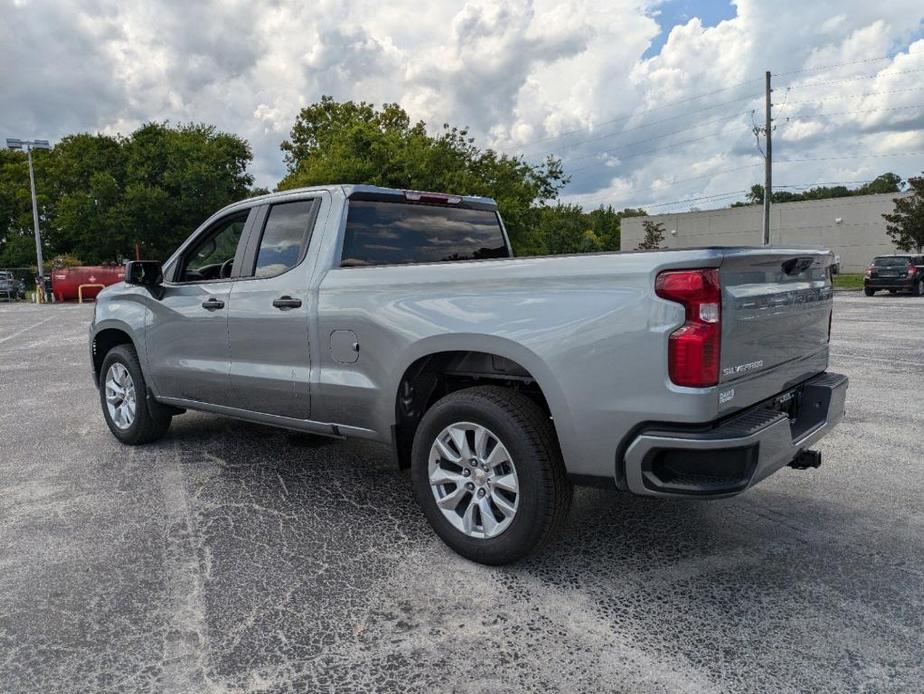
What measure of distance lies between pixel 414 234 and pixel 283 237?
0.82m

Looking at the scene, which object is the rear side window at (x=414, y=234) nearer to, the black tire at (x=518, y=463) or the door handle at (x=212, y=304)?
the door handle at (x=212, y=304)

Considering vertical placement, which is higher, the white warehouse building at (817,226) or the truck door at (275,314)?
the white warehouse building at (817,226)

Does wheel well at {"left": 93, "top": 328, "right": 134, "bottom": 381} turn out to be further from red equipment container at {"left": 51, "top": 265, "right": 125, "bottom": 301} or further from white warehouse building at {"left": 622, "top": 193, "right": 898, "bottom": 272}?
white warehouse building at {"left": 622, "top": 193, "right": 898, "bottom": 272}

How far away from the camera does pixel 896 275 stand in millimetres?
24656

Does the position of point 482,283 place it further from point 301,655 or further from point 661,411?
point 301,655

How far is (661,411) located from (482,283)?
3.35 ft

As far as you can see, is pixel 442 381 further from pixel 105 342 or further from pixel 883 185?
pixel 883 185

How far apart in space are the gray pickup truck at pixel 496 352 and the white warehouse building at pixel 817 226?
4217 cm

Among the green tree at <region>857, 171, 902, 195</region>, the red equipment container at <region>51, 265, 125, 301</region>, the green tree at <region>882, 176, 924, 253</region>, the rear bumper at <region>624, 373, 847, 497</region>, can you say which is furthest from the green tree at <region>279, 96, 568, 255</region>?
the green tree at <region>857, 171, 902, 195</region>

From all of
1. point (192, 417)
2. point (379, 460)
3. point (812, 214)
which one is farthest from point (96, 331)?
point (812, 214)

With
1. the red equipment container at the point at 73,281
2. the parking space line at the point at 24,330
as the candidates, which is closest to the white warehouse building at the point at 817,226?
the red equipment container at the point at 73,281

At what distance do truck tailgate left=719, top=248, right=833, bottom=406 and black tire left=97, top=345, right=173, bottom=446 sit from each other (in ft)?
14.3

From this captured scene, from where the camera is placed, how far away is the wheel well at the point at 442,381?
346cm

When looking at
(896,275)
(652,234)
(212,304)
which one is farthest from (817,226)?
(212,304)
